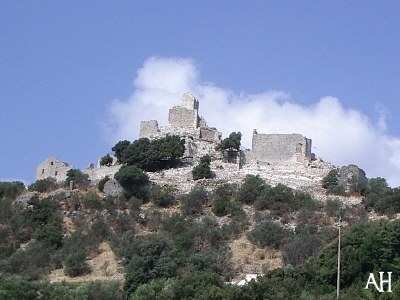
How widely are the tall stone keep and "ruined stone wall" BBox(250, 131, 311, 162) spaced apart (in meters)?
4.38

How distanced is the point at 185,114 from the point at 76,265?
20.2m

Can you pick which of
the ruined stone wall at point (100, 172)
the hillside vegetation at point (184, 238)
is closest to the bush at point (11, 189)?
the hillside vegetation at point (184, 238)

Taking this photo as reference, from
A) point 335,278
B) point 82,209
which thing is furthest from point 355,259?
point 82,209

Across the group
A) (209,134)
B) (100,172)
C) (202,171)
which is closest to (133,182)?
(202,171)

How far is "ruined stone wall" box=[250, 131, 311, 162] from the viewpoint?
61781mm

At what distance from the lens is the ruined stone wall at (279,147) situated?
61.8m

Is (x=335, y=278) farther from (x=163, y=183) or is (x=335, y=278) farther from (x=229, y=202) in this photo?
(x=163, y=183)

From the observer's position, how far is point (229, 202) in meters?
54.4

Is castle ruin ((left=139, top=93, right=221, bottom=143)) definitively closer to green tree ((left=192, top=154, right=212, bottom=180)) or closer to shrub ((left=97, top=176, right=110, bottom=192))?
green tree ((left=192, top=154, right=212, bottom=180))

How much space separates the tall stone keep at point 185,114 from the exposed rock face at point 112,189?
8.39 m

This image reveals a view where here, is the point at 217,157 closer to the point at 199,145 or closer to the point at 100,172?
the point at 199,145

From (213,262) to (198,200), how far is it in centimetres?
1030

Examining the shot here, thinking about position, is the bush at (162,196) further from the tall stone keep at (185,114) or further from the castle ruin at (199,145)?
the tall stone keep at (185,114)

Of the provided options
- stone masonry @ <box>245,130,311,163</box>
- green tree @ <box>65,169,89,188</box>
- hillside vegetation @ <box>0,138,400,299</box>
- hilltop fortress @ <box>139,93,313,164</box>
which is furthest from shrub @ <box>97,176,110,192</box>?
stone masonry @ <box>245,130,311,163</box>
